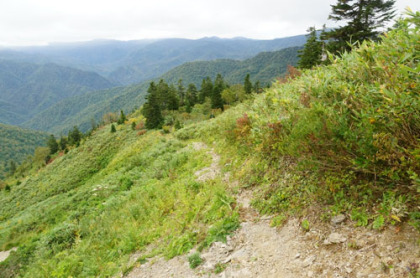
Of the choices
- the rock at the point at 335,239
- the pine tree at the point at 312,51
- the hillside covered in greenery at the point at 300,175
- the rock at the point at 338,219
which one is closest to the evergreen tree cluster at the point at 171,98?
the pine tree at the point at 312,51

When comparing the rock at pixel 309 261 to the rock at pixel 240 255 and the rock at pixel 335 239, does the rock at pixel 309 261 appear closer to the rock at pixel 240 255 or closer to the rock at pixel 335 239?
the rock at pixel 335 239

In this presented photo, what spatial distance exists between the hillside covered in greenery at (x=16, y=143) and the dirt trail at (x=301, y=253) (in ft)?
551

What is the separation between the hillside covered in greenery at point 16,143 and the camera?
142500 millimetres

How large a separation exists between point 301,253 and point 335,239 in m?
0.56

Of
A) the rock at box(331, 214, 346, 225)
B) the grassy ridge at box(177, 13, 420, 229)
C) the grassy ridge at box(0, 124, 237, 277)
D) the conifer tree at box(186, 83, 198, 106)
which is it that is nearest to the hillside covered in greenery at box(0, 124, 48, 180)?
the conifer tree at box(186, 83, 198, 106)

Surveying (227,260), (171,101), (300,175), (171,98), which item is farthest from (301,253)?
(171,98)

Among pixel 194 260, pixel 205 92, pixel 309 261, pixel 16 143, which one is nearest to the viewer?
pixel 309 261

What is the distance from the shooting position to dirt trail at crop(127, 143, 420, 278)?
283 cm

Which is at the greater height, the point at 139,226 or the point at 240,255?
the point at 240,255

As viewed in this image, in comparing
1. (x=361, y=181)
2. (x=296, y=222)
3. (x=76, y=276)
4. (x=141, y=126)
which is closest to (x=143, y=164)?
(x=76, y=276)

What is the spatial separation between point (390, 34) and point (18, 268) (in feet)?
45.1

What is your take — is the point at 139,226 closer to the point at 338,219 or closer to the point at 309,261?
the point at 309,261

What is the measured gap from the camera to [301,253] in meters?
3.59

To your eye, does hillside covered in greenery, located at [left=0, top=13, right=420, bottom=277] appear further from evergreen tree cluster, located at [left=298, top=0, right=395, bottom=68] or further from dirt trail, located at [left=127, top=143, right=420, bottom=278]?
evergreen tree cluster, located at [left=298, top=0, right=395, bottom=68]
